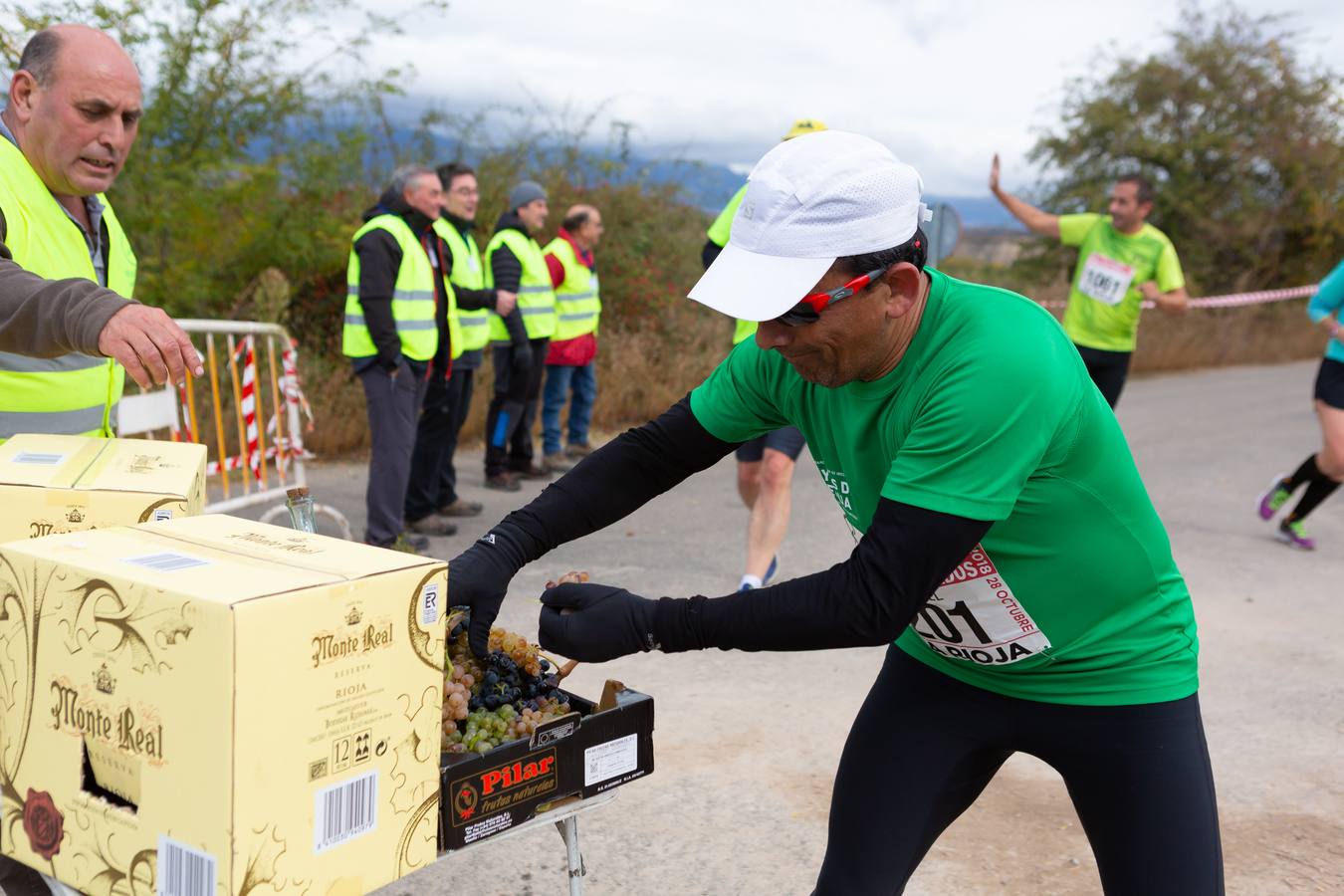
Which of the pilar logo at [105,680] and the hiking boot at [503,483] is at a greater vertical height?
the pilar logo at [105,680]

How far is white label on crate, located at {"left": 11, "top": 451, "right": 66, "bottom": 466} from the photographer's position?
2211 millimetres

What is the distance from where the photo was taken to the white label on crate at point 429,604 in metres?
1.76

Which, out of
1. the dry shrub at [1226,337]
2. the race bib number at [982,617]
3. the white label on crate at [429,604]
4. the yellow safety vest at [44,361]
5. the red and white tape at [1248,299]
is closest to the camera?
the white label on crate at [429,604]

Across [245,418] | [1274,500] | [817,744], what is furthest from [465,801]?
[1274,500]

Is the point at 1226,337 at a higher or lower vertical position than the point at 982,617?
lower

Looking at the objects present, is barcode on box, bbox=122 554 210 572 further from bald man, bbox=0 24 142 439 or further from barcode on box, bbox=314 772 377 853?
bald man, bbox=0 24 142 439

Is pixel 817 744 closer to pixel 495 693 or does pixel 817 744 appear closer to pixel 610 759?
pixel 610 759

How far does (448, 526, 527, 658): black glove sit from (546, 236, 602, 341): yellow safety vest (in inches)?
277

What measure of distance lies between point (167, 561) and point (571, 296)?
767 cm

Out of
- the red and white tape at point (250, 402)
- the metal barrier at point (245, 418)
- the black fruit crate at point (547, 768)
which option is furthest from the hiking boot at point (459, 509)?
the black fruit crate at point (547, 768)

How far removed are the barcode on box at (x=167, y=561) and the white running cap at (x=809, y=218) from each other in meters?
0.87

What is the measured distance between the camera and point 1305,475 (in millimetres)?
7621

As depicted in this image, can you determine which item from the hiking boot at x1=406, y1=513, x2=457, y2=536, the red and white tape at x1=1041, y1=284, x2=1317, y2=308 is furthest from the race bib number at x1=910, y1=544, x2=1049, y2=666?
the red and white tape at x1=1041, y1=284, x2=1317, y2=308

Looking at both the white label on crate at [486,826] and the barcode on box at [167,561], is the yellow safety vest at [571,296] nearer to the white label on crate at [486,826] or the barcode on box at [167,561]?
the white label on crate at [486,826]
